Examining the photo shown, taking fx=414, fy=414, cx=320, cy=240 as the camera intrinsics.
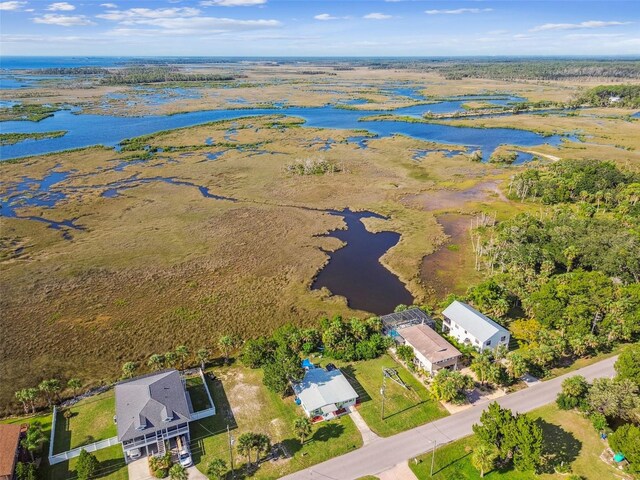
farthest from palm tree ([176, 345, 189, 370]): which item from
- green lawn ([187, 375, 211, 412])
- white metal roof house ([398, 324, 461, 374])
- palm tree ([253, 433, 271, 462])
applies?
white metal roof house ([398, 324, 461, 374])

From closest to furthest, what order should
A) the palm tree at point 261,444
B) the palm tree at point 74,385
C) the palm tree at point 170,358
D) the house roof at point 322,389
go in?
the palm tree at point 261,444
the house roof at point 322,389
the palm tree at point 74,385
the palm tree at point 170,358

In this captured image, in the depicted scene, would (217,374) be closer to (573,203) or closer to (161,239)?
(161,239)

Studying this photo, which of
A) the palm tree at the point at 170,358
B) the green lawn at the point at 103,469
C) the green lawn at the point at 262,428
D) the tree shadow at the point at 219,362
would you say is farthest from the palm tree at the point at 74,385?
the green lawn at the point at 262,428

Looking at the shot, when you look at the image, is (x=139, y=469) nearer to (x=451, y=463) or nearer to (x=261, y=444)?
(x=261, y=444)

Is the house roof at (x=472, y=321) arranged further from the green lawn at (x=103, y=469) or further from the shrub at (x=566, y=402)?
the green lawn at (x=103, y=469)

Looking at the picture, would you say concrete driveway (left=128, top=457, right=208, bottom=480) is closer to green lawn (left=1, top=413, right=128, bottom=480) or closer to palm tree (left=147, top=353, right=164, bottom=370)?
green lawn (left=1, top=413, right=128, bottom=480)
